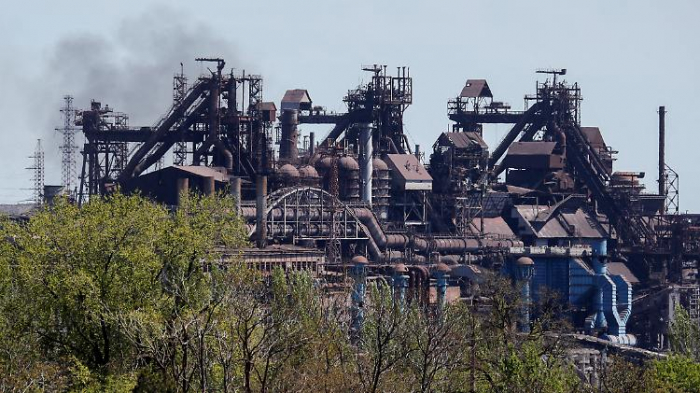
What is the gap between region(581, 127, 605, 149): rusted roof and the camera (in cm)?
13331

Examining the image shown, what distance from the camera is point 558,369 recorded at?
51312 mm

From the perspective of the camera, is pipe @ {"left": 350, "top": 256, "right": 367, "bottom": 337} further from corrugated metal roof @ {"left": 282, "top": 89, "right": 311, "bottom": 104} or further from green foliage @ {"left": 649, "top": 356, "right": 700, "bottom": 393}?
corrugated metal roof @ {"left": 282, "top": 89, "right": 311, "bottom": 104}

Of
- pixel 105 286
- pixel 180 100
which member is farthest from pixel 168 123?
pixel 105 286

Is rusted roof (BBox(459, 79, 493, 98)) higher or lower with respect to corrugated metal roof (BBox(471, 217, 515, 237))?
higher

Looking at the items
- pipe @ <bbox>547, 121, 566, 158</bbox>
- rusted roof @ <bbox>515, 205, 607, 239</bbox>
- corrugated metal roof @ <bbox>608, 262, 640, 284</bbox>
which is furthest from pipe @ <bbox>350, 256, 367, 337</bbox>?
pipe @ <bbox>547, 121, 566, 158</bbox>

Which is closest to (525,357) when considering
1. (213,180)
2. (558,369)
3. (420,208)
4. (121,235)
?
(558,369)

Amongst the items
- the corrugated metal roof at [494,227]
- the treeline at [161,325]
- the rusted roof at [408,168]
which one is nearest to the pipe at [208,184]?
the rusted roof at [408,168]

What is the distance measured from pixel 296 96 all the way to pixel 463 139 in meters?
12.3

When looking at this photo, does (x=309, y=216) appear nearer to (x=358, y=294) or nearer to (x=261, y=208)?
(x=261, y=208)

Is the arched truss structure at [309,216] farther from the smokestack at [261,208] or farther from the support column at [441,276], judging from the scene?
the support column at [441,276]

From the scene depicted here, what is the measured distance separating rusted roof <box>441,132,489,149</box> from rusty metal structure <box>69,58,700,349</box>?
196mm

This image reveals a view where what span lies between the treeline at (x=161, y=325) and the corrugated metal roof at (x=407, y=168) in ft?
222

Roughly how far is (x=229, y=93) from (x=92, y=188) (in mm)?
10905

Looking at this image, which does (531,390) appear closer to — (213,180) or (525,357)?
(525,357)
